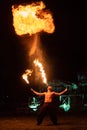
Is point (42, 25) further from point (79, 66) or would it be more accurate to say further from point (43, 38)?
point (79, 66)

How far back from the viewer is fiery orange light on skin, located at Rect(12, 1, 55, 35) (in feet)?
73.9

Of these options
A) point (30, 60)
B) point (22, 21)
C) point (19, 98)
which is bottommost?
point (19, 98)

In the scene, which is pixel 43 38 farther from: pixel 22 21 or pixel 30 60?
pixel 22 21

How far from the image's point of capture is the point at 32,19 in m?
22.9

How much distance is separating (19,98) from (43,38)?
5101 millimetres

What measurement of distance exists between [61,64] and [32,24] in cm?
2048

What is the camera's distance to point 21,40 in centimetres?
3678

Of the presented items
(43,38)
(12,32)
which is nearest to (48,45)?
(43,38)

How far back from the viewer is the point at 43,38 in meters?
35.2

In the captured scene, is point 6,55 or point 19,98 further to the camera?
point 6,55

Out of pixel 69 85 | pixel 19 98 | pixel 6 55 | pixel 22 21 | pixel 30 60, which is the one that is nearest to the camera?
pixel 22 21

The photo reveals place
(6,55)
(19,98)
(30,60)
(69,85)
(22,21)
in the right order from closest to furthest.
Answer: (22,21), (69,85), (19,98), (6,55), (30,60)

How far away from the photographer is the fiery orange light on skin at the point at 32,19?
22.5m

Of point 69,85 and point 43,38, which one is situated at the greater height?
point 43,38
